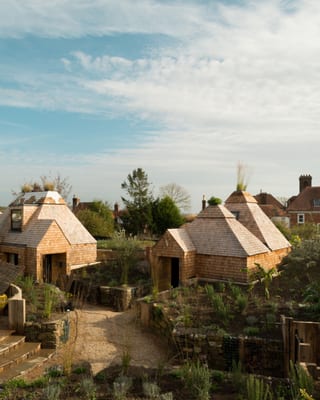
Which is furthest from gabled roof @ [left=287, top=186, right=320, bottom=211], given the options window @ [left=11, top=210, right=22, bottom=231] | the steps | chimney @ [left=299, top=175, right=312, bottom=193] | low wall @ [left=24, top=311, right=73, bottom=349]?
the steps

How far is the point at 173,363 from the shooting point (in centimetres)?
924

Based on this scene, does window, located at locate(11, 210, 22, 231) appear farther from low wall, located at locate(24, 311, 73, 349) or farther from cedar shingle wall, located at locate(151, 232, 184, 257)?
low wall, located at locate(24, 311, 73, 349)

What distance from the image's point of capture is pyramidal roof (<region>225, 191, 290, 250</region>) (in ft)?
55.1

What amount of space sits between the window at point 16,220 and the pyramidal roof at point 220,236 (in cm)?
819

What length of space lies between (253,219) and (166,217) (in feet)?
51.0

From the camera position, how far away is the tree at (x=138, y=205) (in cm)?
3566

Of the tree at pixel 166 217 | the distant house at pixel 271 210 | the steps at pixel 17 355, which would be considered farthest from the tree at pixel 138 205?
the steps at pixel 17 355

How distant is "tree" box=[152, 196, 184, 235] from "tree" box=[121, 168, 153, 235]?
0.87 m

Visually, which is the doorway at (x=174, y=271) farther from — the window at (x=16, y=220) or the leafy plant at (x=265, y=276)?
the window at (x=16, y=220)

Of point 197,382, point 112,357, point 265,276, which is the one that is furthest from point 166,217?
point 197,382

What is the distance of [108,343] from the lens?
10672 millimetres

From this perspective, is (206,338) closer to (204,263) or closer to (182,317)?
(182,317)

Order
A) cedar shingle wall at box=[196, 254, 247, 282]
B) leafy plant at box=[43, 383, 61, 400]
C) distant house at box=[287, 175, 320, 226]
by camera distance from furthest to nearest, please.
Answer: distant house at box=[287, 175, 320, 226], cedar shingle wall at box=[196, 254, 247, 282], leafy plant at box=[43, 383, 61, 400]

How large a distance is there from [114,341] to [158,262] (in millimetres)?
5155
